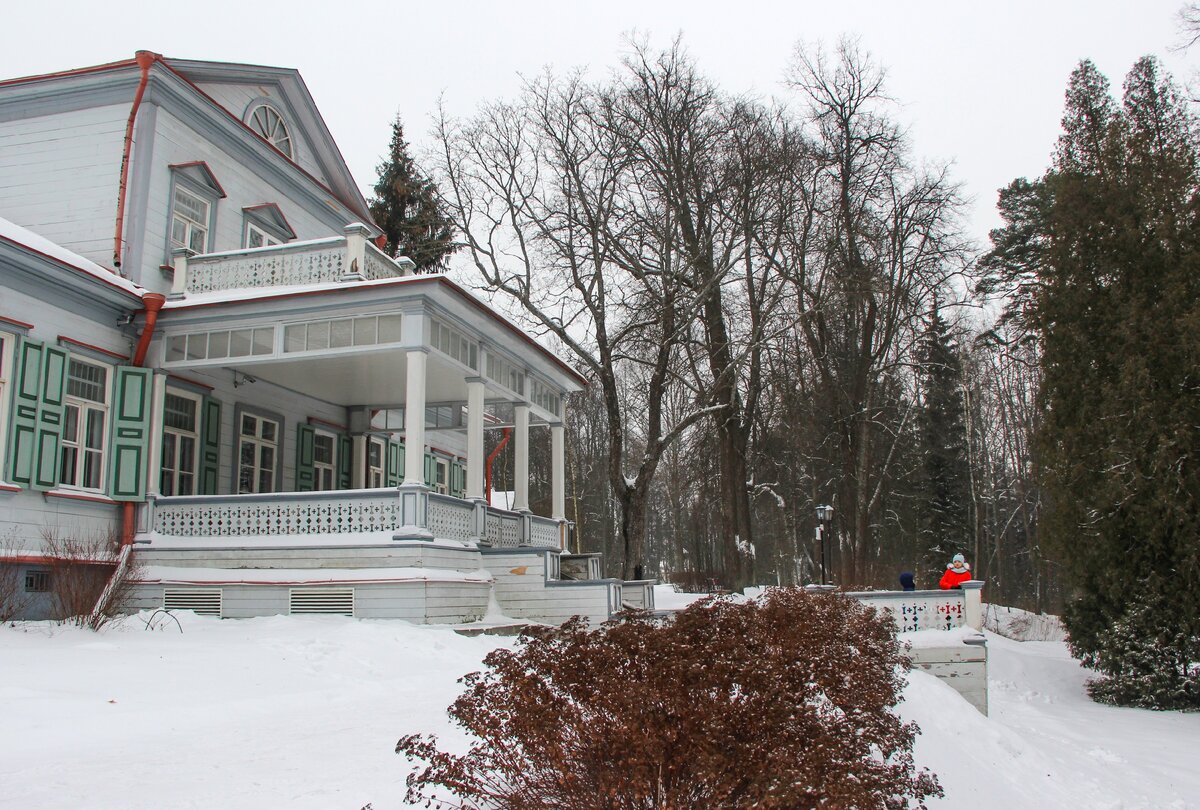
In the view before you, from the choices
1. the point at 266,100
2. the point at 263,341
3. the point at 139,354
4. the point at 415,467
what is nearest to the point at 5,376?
the point at 139,354

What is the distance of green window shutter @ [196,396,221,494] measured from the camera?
1599cm

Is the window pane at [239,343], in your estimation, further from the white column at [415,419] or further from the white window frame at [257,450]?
the white column at [415,419]

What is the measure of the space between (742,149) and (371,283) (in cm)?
1552

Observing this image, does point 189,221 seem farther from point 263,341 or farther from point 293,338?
point 293,338

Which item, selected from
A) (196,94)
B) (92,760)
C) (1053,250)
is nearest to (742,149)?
(1053,250)

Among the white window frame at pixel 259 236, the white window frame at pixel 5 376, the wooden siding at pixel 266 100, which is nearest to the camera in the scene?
the white window frame at pixel 5 376

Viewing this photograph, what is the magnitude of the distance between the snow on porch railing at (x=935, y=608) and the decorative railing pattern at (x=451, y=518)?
654 centimetres

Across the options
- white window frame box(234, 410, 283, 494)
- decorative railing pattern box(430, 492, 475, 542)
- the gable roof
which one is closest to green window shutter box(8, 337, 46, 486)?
white window frame box(234, 410, 283, 494)

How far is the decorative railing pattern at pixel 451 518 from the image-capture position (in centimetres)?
1417

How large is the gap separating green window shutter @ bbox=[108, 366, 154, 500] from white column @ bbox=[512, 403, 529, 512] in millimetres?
6378

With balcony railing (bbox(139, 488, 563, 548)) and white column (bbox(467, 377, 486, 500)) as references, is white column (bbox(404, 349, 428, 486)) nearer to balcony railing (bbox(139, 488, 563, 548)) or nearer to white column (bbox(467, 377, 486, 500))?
balcony railing (bbox(139, 488, 563, 548))

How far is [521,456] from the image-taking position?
18.4m

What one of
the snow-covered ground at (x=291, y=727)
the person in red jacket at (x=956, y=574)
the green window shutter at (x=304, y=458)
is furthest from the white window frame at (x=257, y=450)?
the person in red jacket at (x=956, y=574)

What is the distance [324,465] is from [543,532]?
15.9 feet
